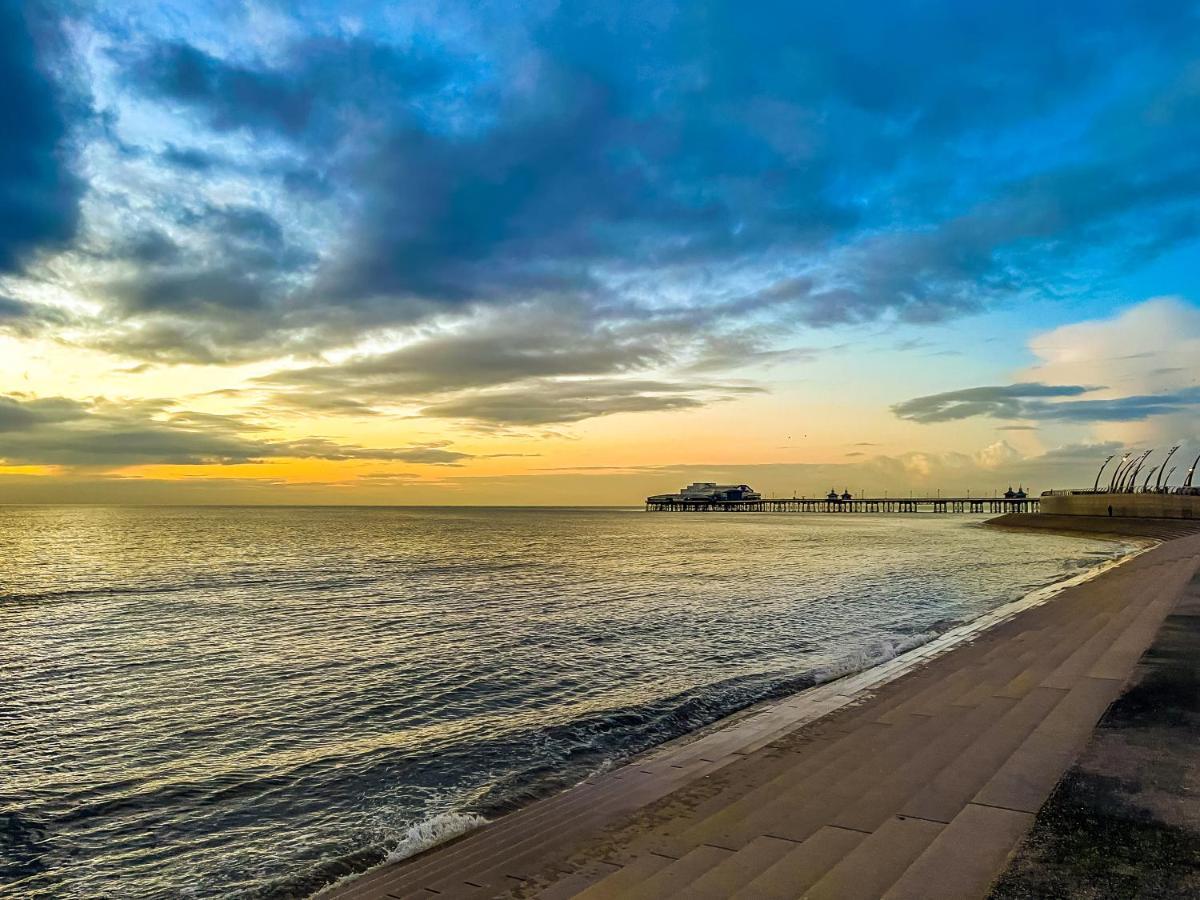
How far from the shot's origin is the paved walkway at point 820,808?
5977mm

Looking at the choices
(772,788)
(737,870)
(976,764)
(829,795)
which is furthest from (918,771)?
(737,870)

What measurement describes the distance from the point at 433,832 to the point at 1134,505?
110734 mm

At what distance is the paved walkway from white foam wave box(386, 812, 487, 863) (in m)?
0.32

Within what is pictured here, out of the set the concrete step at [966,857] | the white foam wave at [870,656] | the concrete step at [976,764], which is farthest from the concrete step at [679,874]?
the white foam wave at [870,656]

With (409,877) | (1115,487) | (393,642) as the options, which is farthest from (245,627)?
(1115,487)

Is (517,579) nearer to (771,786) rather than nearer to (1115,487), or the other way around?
(771,786)

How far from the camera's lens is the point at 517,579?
143ft

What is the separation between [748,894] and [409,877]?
349cm

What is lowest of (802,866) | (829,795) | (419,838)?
(419,838)

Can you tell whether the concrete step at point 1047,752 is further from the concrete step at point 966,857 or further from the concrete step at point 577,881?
the concrete step at point 577,881

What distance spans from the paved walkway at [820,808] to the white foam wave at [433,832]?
32cm

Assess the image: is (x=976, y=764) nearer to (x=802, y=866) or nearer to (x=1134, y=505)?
(x=802, y=866)

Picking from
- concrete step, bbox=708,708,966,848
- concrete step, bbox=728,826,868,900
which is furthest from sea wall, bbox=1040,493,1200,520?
concrete step, bbox=728,826,868,900

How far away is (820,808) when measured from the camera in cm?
747
